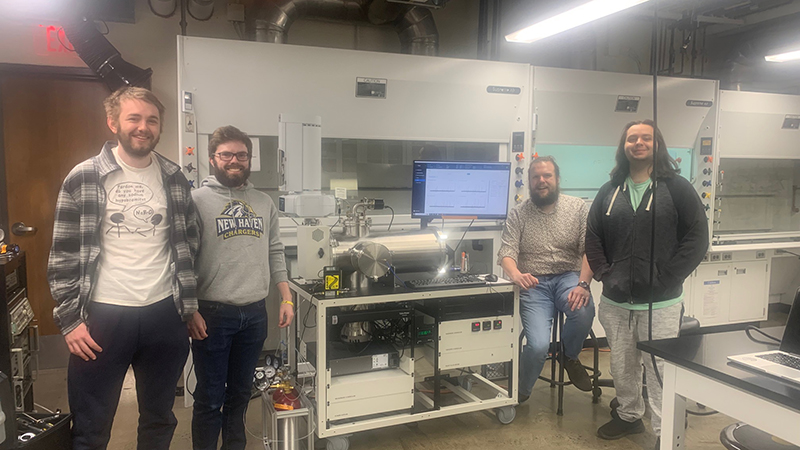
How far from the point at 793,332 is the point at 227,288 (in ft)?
5.84

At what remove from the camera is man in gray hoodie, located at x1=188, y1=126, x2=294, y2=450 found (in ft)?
6.26

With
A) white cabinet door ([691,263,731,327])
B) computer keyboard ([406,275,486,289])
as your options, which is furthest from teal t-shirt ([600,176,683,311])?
white cabinet door ([691,263,731,327])

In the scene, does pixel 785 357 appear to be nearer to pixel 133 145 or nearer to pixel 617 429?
pixel 617 429

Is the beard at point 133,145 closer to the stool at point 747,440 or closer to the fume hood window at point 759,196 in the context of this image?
the stool at point 747,440

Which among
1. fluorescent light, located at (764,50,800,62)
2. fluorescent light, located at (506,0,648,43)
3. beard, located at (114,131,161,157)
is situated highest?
fluorescent light, located at (764,50,800,62)

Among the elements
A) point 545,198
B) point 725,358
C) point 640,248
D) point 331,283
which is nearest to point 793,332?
point 725,358

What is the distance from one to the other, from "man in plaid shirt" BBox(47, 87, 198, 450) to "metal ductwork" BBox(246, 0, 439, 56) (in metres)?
1.97

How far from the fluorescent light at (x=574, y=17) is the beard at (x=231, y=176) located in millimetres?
1786

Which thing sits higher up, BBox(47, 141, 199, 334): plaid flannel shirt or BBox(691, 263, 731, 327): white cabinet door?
BBox(47, 141, 199, 334): plaid flannel shirt

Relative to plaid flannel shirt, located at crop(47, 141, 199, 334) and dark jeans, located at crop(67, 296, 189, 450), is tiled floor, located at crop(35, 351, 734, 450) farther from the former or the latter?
plaid flannel shirt, located at crop(47, 141, 199, 334)

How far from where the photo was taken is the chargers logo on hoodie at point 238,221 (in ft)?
6.32

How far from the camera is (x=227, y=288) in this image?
1905mm

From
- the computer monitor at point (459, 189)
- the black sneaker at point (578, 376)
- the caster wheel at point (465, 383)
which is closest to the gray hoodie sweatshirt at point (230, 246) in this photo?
the computer monitor at point (459, 189)

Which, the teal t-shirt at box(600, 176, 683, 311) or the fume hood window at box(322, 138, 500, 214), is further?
the fume hood window at box(322, 138, 500, 214)
